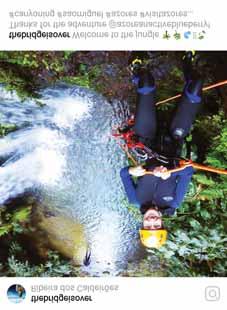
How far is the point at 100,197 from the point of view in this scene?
153 centimetres

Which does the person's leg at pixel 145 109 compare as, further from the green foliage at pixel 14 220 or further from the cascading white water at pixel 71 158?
the green foliage at pixel 14 220

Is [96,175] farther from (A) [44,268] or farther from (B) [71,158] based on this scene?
(A) [44,268]

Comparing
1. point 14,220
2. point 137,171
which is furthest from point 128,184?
point 14,220

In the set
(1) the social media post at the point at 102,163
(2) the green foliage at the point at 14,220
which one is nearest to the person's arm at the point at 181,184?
(1) the social media post at the point at 102,163

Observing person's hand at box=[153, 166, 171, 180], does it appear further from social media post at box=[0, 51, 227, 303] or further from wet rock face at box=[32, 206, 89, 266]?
wet rock face at box=[32, 206, 89, 266]

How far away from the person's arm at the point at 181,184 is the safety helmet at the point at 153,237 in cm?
8

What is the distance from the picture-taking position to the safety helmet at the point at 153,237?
144 cm

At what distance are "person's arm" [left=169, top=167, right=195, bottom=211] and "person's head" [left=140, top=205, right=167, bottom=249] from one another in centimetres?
5

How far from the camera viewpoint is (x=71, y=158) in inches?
59.9

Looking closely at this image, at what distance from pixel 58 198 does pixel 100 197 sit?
12 centimetres
